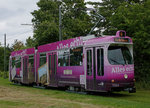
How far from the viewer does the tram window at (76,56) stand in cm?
1553

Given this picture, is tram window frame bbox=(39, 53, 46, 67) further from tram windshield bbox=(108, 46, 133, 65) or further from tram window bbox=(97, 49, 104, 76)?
tram windshield bbox=(108, 46, 133, 65)

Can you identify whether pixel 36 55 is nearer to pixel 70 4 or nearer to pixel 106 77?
pixel 106 77

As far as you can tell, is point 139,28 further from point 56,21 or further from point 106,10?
point 56,21

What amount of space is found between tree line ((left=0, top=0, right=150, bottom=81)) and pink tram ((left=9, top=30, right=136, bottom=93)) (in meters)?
4.17

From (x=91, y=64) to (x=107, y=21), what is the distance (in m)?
11.7

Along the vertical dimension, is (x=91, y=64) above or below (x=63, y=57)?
below

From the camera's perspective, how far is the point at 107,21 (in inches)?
997

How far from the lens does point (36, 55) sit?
21.9 metres

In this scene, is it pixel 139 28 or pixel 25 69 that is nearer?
pixel 139 28

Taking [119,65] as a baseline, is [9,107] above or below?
below

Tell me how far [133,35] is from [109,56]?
5.93 meters

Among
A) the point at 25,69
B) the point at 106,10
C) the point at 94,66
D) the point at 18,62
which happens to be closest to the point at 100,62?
the point at 94,66

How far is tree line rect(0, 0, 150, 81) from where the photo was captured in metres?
18.3

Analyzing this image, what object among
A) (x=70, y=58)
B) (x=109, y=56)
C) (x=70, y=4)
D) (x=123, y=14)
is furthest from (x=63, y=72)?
(x=70, y=4)
